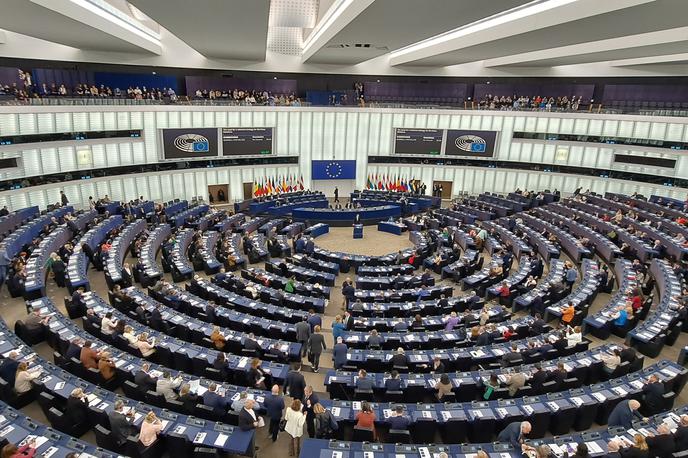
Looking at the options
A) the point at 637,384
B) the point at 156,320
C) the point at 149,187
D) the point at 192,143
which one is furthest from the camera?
the point at 192,143

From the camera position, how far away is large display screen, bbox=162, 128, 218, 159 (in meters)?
32.8

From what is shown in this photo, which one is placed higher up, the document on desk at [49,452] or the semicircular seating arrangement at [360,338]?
the document on desk at [49,452]

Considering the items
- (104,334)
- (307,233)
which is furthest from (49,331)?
(307,233)

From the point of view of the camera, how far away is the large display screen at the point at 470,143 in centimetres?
3788

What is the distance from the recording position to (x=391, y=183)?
39.2m

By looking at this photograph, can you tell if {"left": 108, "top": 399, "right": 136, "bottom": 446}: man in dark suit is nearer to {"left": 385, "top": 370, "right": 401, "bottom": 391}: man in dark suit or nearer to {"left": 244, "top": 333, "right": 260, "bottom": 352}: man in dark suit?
{"left": 244, "top": 333, "right": 260, "bottom": 352}: man in dark suit

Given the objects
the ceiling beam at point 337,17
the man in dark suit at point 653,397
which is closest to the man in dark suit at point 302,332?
the man in dark suit at point 653,397

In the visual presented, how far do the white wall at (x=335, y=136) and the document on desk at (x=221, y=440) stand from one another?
24.6 metres

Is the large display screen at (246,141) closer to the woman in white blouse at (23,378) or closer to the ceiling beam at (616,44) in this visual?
the ceiling beam at (616,44)

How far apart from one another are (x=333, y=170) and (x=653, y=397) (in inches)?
1246

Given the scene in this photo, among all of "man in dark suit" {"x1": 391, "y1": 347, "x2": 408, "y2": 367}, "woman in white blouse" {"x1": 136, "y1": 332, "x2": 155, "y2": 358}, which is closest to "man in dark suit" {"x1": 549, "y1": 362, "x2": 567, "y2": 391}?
"man in dark suit" {"x1": 391, "y1": 347, "x2": 408, "y2": 367}

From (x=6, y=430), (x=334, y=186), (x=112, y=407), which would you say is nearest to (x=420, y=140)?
(x=334, y=186)

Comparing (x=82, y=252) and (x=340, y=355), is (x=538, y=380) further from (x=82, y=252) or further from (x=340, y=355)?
(x=82, y=252)

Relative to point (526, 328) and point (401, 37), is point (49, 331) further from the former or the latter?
point (401, 37)
